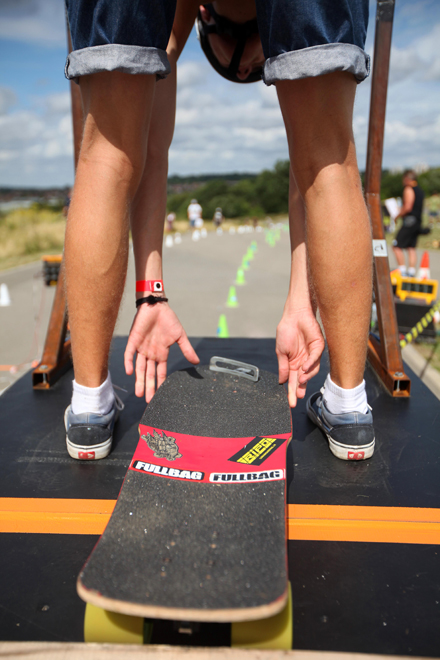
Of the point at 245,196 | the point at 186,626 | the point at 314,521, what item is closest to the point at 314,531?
the point at 314,521

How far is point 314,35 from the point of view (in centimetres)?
108

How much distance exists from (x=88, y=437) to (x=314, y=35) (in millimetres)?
1214

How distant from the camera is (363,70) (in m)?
1.15

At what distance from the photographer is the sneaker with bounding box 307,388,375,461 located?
137cm

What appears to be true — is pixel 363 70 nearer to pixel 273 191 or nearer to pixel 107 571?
pixel 107 571

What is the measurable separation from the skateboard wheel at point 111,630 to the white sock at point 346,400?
0.85 metres

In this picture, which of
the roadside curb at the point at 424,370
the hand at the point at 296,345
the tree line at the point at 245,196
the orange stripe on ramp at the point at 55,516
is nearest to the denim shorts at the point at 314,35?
the hand at the point at 296,345

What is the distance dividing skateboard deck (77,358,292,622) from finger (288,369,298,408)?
0.03 meters

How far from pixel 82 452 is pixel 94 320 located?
1.31 feet

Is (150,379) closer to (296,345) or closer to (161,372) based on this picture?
(161,372)

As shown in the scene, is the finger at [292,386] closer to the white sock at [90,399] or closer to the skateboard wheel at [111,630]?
the white sock at [90,399]

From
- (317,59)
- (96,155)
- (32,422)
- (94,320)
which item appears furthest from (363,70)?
(32,422)

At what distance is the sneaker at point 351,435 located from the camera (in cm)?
137

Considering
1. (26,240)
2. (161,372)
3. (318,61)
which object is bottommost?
(26,240)
